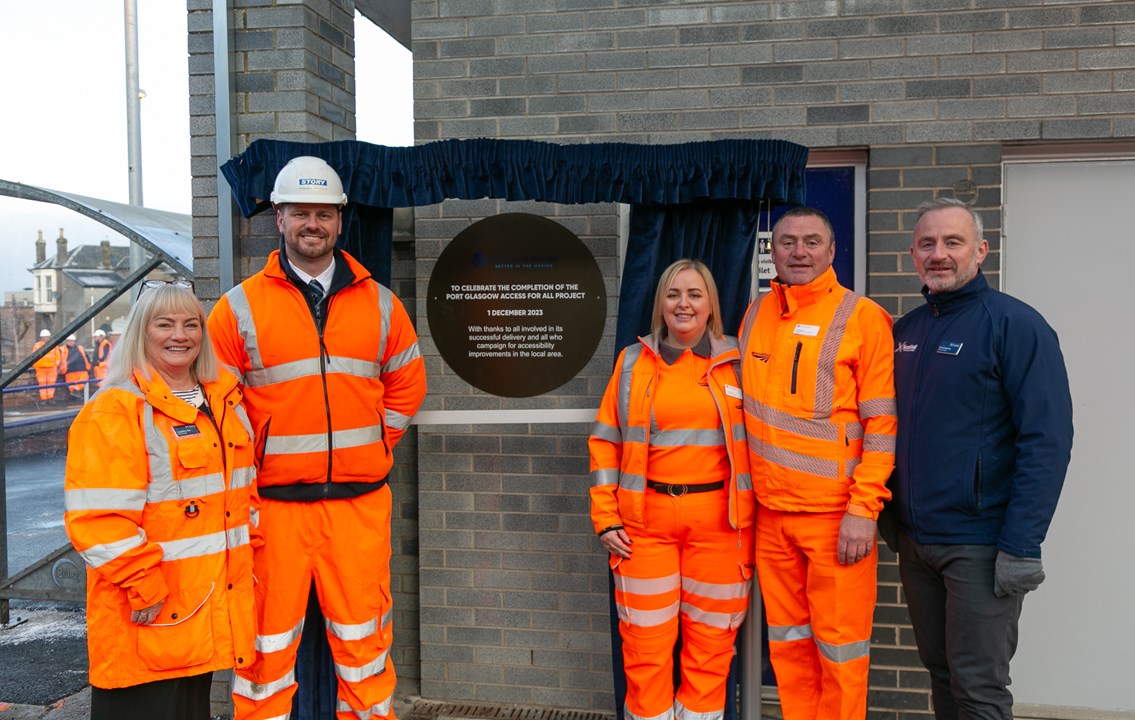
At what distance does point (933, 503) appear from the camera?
2736 mm

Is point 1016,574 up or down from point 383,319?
down

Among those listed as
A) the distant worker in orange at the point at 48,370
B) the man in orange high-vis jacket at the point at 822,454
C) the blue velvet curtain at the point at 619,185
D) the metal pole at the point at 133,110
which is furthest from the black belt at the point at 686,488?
the metal pole at the point at 133,110

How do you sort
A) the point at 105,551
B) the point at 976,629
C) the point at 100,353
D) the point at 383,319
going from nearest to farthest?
1. the point at 105,551
2. the point at 976,629
3. the point at 383,319
4. the point at 100,353

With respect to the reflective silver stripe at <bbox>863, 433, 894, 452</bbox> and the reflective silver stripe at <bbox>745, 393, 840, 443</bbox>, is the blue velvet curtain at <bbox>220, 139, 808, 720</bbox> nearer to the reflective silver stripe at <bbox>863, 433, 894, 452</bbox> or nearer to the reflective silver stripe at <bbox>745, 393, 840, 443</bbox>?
the reflective silver stripe at <bbox>745, 393, 840, 443</bbox>

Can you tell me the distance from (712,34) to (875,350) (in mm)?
1834

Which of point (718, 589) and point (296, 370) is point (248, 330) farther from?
point (718, 589)

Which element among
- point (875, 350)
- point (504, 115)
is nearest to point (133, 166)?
point (504, 115)

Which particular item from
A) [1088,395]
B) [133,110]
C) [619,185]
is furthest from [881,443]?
[133,110]

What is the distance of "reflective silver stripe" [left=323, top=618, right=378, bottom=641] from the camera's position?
3170 millimetres

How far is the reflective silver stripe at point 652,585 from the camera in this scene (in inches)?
124

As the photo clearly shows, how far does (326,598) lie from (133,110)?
1415 cm

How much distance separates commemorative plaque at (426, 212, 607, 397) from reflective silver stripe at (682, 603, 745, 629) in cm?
127

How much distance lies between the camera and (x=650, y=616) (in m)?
3.16

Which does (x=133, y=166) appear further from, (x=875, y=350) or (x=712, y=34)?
(x=875, y=350)
